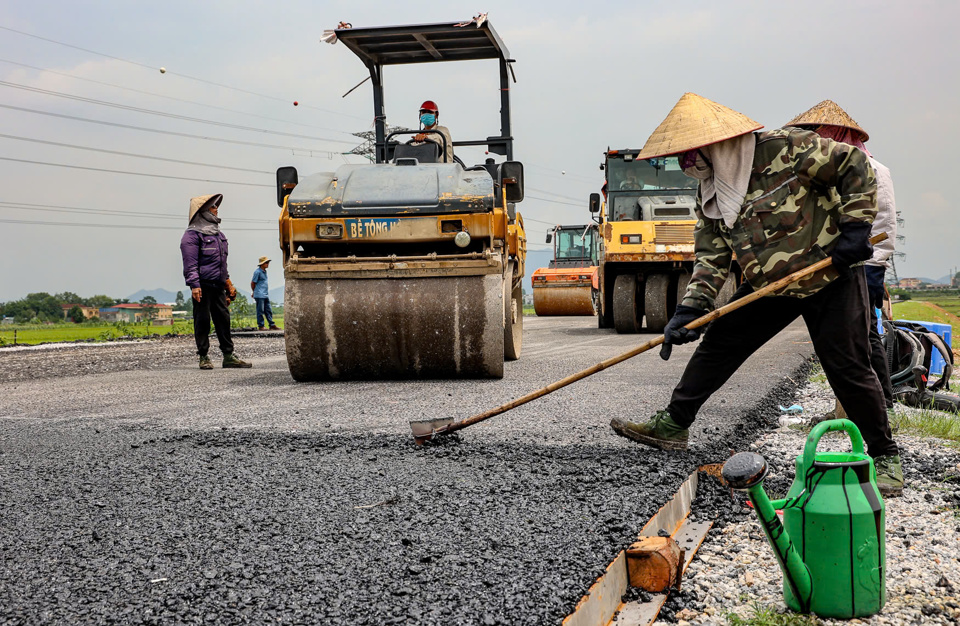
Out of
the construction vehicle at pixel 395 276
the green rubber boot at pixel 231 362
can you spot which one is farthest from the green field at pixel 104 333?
the construction vehicle at pixel 395 276

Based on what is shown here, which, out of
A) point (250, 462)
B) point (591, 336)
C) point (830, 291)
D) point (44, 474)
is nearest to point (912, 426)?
point (830, 291)

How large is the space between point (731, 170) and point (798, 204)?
0.95 ft

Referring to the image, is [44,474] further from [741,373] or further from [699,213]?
[741,373]

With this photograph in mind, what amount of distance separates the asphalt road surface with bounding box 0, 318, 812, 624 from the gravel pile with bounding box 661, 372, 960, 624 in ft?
0.76

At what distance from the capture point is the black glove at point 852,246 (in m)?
3.12

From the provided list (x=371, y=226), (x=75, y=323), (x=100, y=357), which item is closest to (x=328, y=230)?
(x=371, y=226)

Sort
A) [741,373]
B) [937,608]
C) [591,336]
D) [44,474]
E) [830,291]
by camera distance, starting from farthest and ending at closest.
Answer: [591,336] < [741,373] < [44,474] < [830,291] < [937,608]

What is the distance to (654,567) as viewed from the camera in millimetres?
2402

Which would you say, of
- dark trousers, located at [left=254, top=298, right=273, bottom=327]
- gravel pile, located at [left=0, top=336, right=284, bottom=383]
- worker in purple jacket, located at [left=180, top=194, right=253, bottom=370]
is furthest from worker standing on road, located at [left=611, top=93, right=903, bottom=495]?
dark trousers, located at [left=254, top=298, right=273, bottom=327]

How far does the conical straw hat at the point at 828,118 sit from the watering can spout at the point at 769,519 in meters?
2.73

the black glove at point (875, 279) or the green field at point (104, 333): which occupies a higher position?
the black glove at point (875, 279)

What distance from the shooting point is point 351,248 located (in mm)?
6699

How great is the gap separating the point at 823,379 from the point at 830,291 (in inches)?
169

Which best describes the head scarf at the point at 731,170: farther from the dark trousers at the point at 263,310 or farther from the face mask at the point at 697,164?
the dark trousers at the point at 263,310
